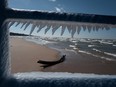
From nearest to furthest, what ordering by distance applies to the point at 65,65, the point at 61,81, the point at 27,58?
the point at 61,81
the point at 65,65
the point at 27,58

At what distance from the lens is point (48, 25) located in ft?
3.76

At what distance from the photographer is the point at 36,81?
3.59 ft

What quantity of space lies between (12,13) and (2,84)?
0.34 meters

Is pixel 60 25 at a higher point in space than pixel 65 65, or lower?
higher

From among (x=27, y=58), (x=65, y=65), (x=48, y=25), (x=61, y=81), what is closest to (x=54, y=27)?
(x=48, y=25)

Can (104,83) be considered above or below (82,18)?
below

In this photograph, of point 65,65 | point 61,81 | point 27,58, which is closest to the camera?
point 61,81

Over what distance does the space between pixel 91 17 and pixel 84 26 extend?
6 centimetres

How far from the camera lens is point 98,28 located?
1128 mm

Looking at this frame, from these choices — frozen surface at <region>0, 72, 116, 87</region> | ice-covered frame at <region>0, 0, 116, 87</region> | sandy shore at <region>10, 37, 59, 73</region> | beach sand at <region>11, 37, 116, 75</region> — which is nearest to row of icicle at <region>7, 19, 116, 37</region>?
ice-covered frame at <region>0, 0, 116, 87</region>

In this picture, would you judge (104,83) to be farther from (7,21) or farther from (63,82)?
(7,21)

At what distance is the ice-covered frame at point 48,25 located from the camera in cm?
107

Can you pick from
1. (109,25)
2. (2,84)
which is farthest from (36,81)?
(109,25)

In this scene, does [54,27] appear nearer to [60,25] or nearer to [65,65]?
[60,25]
